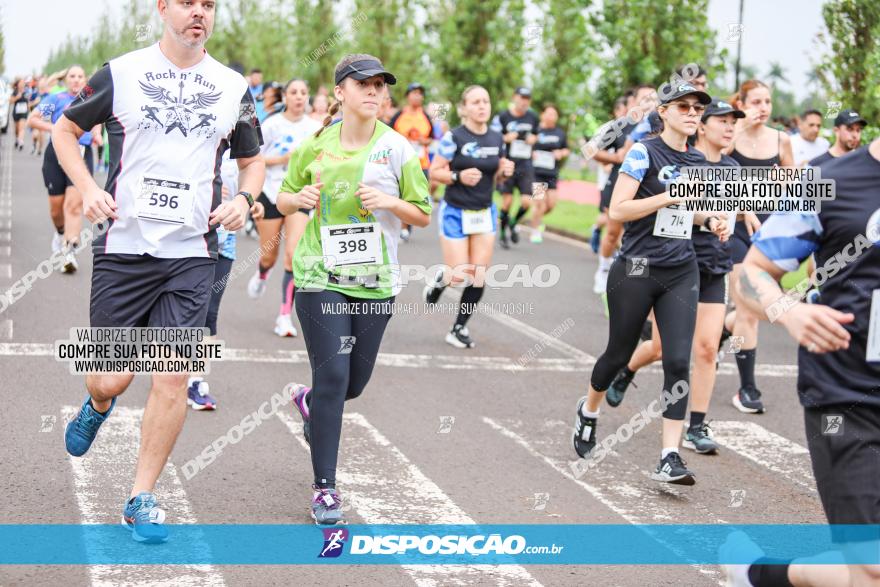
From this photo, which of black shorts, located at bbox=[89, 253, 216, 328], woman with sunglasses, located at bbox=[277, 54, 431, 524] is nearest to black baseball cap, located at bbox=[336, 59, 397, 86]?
woman with sunglasses, located at bbox=[277, 54, 431, 524]

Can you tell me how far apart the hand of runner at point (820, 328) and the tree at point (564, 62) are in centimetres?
1768

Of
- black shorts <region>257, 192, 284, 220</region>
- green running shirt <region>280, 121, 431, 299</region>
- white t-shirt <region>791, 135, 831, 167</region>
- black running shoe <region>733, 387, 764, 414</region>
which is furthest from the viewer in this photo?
white t-shirt <region>791, 135, 831, 167</region>

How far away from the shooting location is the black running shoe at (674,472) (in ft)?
22.0

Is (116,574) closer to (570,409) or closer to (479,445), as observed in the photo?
(479,445)

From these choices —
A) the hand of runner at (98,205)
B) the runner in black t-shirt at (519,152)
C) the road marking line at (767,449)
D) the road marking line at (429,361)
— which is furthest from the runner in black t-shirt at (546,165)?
the hand of runner at (98,205)

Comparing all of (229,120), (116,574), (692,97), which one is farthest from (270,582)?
(692,97)

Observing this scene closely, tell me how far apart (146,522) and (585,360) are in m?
5.67

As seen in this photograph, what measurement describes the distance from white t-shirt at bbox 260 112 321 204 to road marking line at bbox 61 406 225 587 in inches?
143

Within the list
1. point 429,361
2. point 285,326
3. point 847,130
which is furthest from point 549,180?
point 429,361

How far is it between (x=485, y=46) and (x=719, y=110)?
2250 centimetres

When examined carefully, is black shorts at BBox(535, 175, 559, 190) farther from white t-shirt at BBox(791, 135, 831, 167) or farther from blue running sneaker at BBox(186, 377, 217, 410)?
blue running sneaker at BBox(186, 377, 217, 410)

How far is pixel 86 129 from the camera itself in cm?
553

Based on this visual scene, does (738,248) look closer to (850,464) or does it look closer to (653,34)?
(850,464)

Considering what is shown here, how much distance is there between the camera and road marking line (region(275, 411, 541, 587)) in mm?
5246
